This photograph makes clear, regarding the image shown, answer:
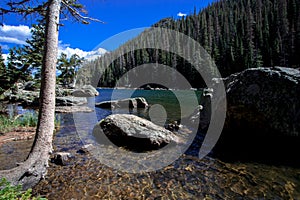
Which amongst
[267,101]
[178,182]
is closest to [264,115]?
[267,101]

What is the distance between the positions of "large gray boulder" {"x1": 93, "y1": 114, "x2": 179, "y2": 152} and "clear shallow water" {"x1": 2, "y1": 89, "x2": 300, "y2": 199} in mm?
1580

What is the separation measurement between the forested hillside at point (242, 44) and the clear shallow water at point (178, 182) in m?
65.5

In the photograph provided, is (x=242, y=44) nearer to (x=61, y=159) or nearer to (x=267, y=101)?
(x=267, y=101)

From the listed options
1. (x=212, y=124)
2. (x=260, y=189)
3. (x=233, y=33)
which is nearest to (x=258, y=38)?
(x=233, y=33)

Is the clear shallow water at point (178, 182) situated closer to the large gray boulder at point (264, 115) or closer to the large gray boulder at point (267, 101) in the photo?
the large gray boulder at point (264, 115)

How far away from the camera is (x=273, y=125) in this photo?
6.76m

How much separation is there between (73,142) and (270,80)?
30.8ft

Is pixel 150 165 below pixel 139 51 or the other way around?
below

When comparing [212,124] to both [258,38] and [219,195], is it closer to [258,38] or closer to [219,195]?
[219,195]

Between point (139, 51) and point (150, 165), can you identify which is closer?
point (150, 165)

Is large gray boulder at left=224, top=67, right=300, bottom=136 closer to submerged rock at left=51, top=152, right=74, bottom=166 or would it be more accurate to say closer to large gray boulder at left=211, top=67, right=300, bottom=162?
large gray boulder at left=211, top=67, right=300, bottom=162

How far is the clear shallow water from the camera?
4.23 m

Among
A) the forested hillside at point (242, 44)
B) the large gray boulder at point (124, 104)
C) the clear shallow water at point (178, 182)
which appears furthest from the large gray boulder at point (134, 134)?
the forested hillside at point (242, 44)

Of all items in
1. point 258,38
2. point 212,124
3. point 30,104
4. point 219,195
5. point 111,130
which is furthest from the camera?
point 258,38
